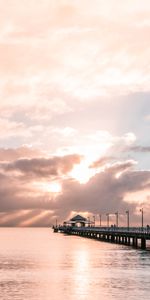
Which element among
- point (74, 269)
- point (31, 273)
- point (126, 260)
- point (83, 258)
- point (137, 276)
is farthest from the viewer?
point (83, 258)

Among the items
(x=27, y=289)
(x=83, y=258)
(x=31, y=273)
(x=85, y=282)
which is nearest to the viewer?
(x=27, y=289)

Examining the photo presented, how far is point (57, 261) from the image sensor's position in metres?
106

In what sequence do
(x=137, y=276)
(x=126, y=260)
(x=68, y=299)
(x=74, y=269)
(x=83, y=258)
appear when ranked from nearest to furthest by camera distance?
(x=68, y=299)
(x=137, y=276)
(x=74, y=269)
(x=126, y=260)
(x=83, y=258)

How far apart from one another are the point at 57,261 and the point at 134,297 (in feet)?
154

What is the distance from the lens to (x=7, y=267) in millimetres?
91500

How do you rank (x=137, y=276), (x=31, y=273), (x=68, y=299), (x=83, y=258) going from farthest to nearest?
(x=83, y=258) < (x=31, y=273) < (x=137, y=276) < (x=68, y=299)

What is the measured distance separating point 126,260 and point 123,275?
953 inches

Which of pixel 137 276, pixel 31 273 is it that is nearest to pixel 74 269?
pixel 31 273

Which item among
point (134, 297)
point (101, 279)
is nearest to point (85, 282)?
point (101, 279)

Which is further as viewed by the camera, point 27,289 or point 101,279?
point 101,279

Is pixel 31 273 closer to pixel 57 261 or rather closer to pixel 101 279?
pixel 101 279

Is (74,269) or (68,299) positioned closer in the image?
(68,299)

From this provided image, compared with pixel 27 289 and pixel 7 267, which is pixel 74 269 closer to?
pixel 7 267

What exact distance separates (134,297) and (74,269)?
95.7ft
